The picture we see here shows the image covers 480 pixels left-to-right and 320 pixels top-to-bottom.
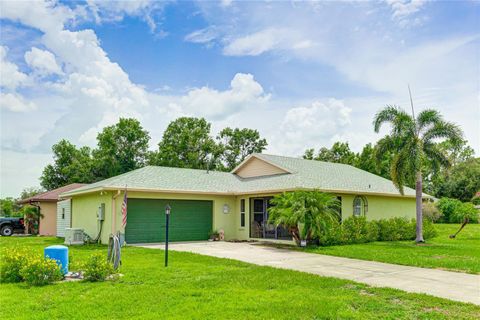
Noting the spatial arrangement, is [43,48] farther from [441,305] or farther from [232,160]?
[232,160]

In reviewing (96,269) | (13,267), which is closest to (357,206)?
(96,269)

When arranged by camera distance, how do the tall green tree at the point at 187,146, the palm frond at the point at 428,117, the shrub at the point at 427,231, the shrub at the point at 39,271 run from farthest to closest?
the tall green tree at the point at 187,146 < the shrub at the point at 427,231 < the palm frond at the point at 428,117 < the shrub at the point at 39,271

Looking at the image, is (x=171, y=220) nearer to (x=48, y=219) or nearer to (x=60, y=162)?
(x=48, y=219)

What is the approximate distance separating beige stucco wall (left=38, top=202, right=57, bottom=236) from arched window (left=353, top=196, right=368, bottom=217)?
1944cm

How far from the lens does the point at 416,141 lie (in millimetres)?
18469

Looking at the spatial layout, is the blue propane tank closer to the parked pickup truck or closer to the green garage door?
the green garage door

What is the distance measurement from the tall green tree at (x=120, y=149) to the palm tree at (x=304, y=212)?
3140cm

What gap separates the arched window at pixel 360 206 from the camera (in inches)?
794

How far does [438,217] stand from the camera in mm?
35500

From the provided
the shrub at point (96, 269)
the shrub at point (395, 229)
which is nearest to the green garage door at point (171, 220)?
the shrub at point (395, 229)

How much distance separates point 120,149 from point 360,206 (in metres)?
31.1

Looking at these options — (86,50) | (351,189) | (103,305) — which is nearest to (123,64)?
(86,50)

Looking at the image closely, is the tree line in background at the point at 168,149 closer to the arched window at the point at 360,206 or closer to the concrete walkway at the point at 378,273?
the arched window at the point at 360,206

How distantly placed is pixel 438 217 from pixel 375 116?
66.9ft
